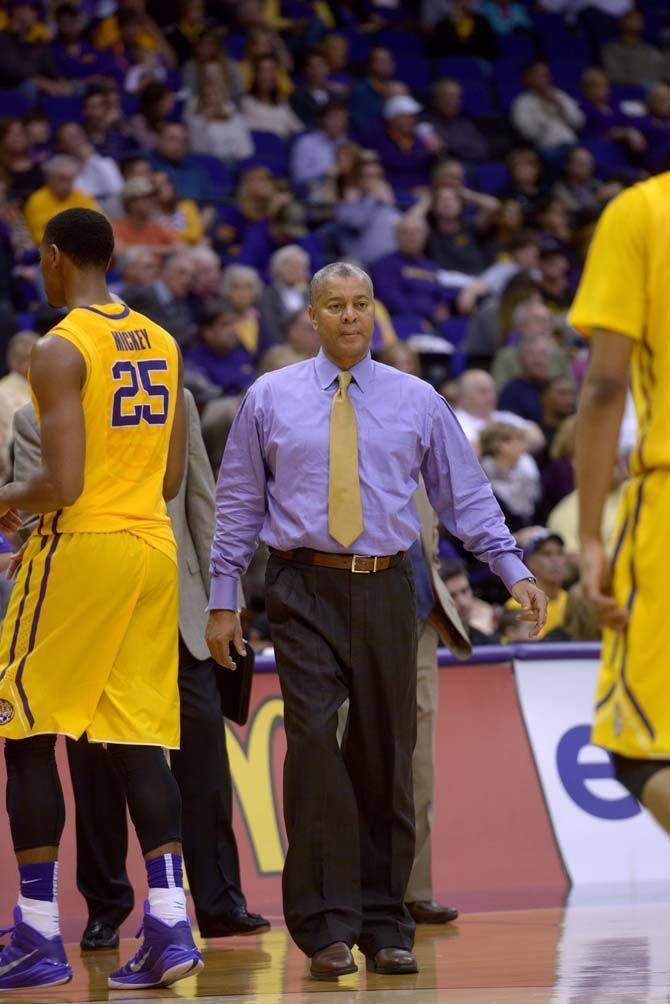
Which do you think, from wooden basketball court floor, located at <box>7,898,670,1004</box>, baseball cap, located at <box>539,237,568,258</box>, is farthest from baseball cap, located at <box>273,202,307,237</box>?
wooden basketball court floor, located at <box>7,898,670,1004</box>

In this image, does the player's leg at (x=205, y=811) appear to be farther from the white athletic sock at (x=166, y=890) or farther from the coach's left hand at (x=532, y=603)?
the coach's left hand at (x=532, y=603)

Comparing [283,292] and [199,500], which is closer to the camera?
[199,500]

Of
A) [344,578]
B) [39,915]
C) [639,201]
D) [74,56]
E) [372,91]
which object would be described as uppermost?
[639,201]

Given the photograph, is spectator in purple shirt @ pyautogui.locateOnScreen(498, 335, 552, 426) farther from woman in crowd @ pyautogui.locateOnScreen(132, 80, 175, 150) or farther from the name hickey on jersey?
the name hickey on jersey

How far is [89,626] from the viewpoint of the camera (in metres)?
5.02

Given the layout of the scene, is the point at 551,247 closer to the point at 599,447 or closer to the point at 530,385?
the point at 530,385

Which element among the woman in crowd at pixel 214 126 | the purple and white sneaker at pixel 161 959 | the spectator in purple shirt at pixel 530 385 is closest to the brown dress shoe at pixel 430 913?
the purple and white sneaker at pixel 161 959

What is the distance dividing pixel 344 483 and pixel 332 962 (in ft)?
4.60

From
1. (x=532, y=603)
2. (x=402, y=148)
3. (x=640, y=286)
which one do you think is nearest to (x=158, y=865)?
(x=532, y=603)

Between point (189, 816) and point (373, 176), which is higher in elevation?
point (373, 176)

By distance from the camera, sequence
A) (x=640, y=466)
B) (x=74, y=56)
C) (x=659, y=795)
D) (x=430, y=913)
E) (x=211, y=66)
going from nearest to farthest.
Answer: (x=659, y=795), (x=640, y=466), (x=430, y=913), (x=211, y=66), (x=74, y=56)

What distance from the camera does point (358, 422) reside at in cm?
544

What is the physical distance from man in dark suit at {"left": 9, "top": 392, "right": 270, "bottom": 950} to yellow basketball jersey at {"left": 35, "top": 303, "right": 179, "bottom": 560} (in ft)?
3.14

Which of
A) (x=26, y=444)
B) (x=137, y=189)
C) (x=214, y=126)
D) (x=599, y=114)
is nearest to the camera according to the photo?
(x=26, y=444)
